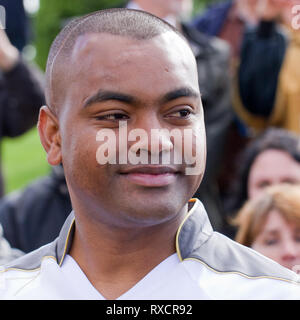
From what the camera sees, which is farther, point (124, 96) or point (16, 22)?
point (16, 22)

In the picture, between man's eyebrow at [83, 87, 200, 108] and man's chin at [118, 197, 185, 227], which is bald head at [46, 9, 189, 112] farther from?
man's chin at [118, 197, 185, 227]

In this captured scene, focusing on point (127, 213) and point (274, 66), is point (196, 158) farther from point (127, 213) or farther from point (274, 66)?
point (274, 66)

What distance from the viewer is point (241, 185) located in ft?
11.8

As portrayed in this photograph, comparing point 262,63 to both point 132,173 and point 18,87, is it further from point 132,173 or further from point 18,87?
point 132,173

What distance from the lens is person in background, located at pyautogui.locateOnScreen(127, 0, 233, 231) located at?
11.8 feet

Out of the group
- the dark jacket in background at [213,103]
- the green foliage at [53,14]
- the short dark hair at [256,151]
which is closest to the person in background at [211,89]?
the dark jacket in background at [213,103]

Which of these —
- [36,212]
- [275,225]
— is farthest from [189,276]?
Answer: [36,212]

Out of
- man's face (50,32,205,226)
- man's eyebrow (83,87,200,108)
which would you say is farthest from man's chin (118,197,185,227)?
man's eyebrow (83,87,200,108)

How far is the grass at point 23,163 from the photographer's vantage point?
8.52 m

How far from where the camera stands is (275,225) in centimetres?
278

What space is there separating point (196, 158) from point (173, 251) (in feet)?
0.89
